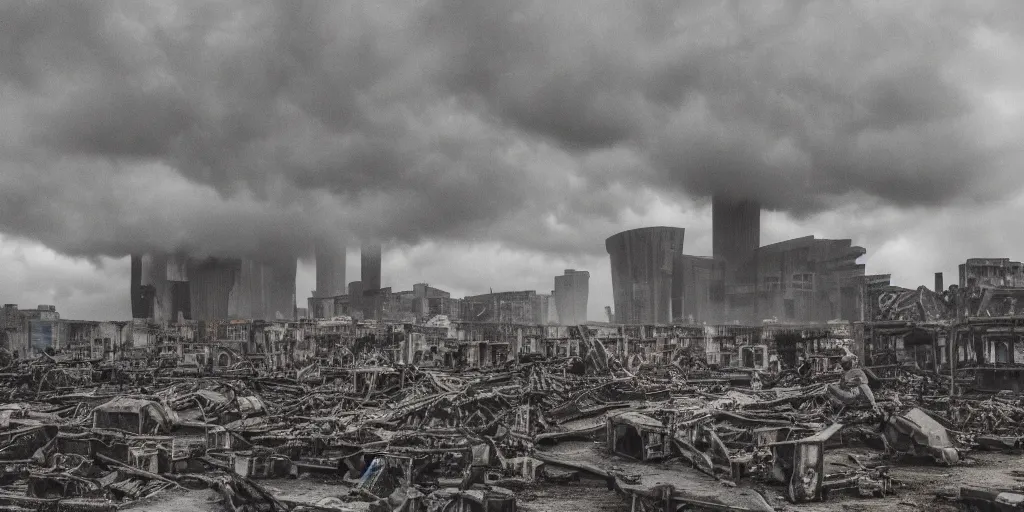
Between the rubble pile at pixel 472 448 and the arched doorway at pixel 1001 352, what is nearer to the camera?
the rubble pile at pixel 472 448

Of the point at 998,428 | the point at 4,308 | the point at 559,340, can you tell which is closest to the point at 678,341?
the point at 559,340

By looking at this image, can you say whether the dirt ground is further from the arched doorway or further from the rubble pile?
the arched doorway

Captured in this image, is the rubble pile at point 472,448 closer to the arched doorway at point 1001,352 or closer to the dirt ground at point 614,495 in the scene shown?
the dirt ground at point 614,495

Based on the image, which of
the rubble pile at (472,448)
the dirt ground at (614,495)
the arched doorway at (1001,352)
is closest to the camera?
the dirt ground at (614,495)

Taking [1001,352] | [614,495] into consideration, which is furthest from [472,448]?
[1001,352]

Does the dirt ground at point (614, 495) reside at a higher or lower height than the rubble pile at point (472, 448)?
lower

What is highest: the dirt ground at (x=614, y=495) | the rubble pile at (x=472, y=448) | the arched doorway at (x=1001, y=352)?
the arched doorway at (x=1001, y=352)

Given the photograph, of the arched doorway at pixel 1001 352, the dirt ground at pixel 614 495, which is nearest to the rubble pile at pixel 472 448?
the dirt ground at pixel 614 495
